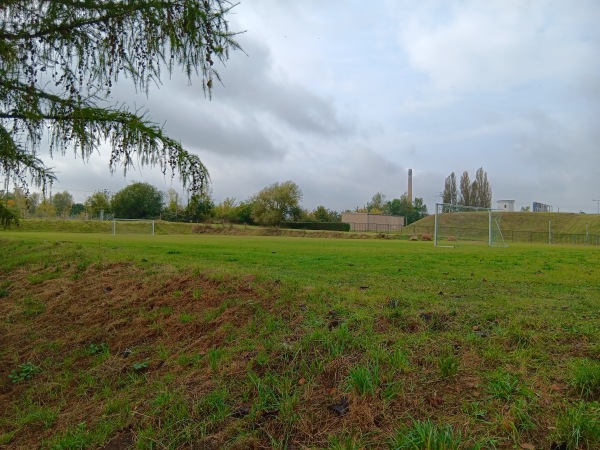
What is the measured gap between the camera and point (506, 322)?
13.9ft

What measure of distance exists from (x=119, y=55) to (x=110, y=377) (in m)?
3.48

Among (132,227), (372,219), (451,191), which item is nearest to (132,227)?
(132,227)

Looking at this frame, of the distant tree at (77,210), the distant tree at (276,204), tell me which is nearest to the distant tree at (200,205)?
the distant tree at (77,210)

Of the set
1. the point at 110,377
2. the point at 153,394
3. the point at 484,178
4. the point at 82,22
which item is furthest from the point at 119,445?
the point at 484,178

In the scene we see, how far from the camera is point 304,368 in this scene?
151 inches

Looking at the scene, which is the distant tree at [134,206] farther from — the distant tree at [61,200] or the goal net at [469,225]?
the goal net at [469,225]

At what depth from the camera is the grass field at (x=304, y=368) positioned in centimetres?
296

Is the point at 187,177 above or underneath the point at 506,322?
above

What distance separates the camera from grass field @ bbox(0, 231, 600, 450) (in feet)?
9.71

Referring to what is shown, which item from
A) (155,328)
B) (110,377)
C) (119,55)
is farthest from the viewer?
(155,328)

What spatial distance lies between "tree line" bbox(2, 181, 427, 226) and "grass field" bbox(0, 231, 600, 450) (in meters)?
1.69

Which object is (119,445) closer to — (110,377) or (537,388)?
(110,377)

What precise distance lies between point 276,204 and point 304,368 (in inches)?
2949

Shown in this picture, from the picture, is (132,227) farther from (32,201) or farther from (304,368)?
(304,368)
